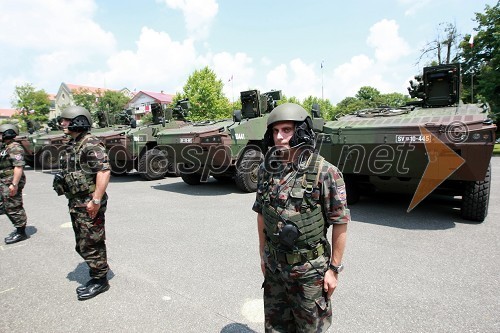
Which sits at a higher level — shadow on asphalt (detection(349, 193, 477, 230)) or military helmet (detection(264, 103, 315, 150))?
military helmet (detection(264, 103, 315, 150))

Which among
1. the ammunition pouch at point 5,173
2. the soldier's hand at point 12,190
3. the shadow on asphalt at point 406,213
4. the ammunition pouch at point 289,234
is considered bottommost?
the shadow on asphalt at point 406,213

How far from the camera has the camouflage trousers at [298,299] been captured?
5.49 feet

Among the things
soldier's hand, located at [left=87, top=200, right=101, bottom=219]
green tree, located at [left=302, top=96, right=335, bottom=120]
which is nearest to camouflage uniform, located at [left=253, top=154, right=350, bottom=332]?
soldier's hand, located at [left=87, top=200, right=101, bottom=219]

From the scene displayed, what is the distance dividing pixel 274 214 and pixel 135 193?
654cm

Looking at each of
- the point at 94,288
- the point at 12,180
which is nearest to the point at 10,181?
the point at 12,180

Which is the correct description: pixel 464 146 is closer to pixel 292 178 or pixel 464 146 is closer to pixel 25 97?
pixel 292 178

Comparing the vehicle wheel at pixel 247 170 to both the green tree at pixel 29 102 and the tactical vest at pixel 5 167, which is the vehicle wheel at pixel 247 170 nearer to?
the tactical vest at pixel 5 167

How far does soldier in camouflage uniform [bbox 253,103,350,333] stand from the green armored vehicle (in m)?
5.05

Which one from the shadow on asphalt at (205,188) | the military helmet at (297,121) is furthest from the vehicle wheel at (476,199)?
the shadow on asphalt at (205,188)

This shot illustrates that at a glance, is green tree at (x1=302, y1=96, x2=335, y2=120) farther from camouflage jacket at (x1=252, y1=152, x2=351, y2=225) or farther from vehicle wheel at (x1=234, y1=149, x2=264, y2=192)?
camouflage jacket at (x1=252, y1=152, x2=351, y2=225)

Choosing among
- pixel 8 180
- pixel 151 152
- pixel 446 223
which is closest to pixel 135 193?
pixel 151 152

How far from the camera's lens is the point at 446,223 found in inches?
180

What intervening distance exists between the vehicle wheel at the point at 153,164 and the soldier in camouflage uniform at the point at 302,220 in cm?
804

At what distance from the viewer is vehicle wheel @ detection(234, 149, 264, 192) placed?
7.05m
